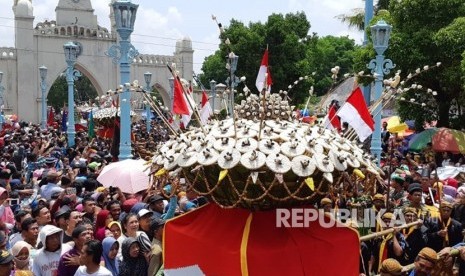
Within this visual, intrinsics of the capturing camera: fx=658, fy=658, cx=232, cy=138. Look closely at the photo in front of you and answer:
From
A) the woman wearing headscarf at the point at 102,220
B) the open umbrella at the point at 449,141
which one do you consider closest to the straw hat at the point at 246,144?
the woman wearing headscarf at the point at 102,220

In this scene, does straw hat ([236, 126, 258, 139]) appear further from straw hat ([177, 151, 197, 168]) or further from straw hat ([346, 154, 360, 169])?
straw hat ([346, 154, 360, 169])

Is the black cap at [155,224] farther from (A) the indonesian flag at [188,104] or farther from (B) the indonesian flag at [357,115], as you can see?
(B) the indonesian flag at [357,115]

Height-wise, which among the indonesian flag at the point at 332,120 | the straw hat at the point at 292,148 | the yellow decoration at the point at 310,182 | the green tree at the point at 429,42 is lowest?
the yellow decoration at the point at 310,182

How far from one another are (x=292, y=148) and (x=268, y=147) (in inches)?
5.0

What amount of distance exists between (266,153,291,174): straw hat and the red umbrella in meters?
0.46

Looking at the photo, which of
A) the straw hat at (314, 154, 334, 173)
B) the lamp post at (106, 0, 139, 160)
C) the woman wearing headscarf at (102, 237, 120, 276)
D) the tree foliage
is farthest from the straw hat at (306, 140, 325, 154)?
the tree foliage

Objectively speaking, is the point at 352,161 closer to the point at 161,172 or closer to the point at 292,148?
the point at 292,148

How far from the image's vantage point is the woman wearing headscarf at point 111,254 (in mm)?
5805

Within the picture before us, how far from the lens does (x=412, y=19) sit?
55.7 ft

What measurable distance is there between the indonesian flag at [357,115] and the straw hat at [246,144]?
3.66 ft

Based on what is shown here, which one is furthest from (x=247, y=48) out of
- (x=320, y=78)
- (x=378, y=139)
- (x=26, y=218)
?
(x=26, y=218)

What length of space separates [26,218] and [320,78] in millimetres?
47276

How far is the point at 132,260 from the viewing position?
5617 mm

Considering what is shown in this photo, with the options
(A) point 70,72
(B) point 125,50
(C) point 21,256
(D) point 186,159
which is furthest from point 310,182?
(A) point 70,72
